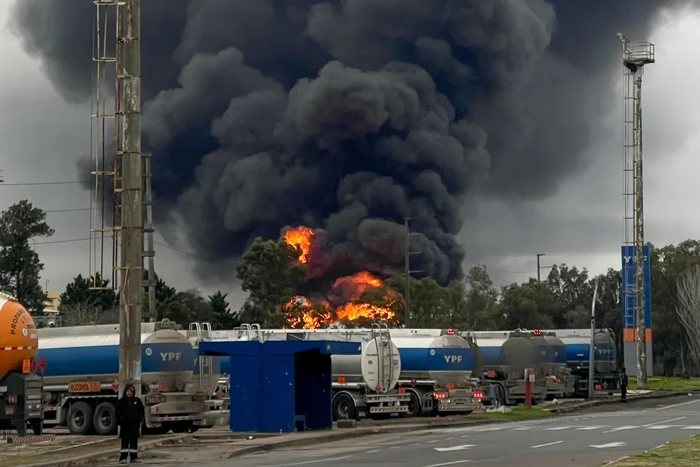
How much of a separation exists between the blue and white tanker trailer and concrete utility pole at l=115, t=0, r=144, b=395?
8.94 metres

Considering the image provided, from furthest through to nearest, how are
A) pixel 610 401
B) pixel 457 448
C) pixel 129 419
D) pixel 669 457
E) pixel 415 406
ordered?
pixel 610 401
pixel 415 406
pixel 457 448
pixel 129 419
pixel 669 457

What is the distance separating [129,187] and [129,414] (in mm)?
5087

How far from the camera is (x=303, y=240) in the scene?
99.0 m

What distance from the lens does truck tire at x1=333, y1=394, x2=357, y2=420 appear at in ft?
143

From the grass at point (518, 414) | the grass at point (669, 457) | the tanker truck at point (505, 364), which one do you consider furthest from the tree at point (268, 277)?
the grass at point (669, 457)

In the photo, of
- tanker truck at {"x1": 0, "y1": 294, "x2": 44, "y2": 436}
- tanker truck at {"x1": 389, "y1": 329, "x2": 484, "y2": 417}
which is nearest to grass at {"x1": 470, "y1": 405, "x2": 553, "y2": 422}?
tanker truck at {"x1": 389, "y1": 329, "x2": 484, "y2": 417}

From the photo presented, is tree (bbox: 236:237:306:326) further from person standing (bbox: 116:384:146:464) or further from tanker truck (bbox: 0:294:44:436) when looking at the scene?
person standing (bbox: 116:384:146:464)

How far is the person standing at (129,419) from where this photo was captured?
997 inches

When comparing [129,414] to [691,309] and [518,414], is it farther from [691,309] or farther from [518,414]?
[691,309]

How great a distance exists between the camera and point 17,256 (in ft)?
311

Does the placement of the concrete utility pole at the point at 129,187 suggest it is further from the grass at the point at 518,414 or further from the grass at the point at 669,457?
the grass at the point at 518,414

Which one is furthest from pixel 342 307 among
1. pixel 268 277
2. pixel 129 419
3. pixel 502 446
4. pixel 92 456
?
pixel 129 419

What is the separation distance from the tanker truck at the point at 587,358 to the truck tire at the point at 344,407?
76.7 feet

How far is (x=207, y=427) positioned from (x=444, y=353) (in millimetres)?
10166
